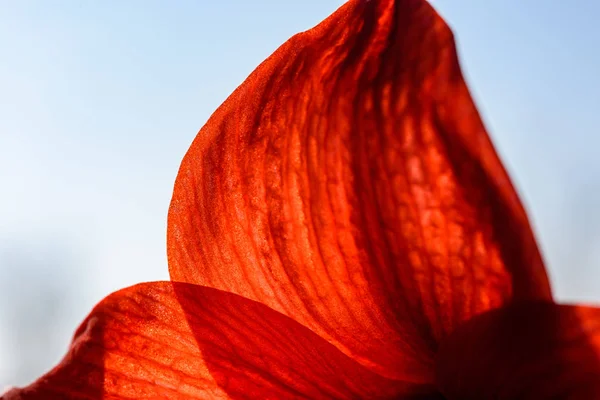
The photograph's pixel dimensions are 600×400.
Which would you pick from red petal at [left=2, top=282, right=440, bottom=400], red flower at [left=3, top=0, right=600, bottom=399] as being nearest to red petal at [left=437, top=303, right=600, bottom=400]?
red flower at [left=3, top=0, right=600, bottom=399]

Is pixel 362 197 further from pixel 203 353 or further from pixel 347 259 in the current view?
pixel 203 353

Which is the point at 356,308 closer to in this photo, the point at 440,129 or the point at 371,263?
the point at 371,263

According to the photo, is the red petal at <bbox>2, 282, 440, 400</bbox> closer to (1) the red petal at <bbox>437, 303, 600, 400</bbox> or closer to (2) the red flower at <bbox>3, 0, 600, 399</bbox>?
(2) the red flower at <bbox>3, 0, 600, 399</bbox>

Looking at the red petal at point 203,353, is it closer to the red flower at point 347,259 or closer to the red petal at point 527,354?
the red flower at point 347,259

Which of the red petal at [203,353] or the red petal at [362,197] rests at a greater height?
the red petal at [362,197]

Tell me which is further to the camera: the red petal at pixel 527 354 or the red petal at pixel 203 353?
the red petal at pixel 203 353

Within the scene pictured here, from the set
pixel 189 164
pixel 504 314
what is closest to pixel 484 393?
pixel 504 314

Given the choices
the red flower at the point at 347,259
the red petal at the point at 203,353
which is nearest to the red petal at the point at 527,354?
the red flower at the point at 347,259

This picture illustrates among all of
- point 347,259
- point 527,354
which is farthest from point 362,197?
point 527,354
